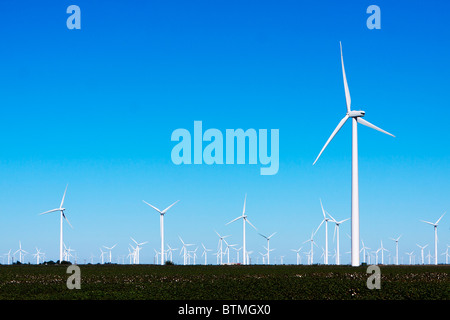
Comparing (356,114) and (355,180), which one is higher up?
(356,114)

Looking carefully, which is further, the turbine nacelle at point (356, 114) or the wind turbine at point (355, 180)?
the turbine nacelle at point (356, 114)

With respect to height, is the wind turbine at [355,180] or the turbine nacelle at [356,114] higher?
the turbine nacelle at [356,114]

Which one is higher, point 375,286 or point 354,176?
point 354,176

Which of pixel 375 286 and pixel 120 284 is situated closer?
pixel 375 286

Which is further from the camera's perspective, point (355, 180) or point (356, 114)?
point (356, 114)

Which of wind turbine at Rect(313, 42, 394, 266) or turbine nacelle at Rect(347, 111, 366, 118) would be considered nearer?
wind turbine at Rect(313, 42, 394, 266)

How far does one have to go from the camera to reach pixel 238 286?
54250 mm

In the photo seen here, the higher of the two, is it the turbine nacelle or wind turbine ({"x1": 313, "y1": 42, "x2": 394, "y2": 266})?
the turbine nacelle
